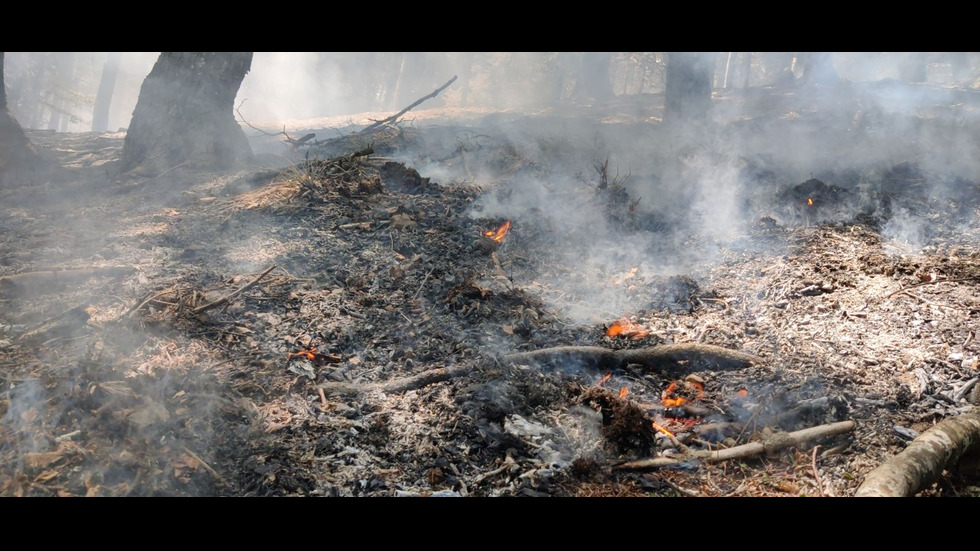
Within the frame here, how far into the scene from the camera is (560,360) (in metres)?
4.81

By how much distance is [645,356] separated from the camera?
488cm

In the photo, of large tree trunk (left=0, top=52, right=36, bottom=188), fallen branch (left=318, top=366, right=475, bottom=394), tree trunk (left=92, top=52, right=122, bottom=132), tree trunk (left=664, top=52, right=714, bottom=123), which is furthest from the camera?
tree trunk (left=92, top=52, right=122, bottom=132)

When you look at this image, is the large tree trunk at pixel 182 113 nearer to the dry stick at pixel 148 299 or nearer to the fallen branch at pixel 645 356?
the dry stick at pixel 148 299

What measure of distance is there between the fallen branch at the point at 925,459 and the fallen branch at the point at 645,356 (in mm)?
1436

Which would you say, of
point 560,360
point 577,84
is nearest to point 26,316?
point 560,360

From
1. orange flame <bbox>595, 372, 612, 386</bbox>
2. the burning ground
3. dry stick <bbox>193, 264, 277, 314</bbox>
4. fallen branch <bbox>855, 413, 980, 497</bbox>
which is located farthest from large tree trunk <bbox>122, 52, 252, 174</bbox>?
fallen branch <bbox>855, 413, 980, 497</bbox>

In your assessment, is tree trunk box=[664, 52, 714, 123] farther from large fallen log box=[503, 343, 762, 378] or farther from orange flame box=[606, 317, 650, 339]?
large fallen log box=[503, 343, 762, 378]

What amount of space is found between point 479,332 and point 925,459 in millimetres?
3449

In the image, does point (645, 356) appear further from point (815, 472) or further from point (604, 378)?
point (815, 472)

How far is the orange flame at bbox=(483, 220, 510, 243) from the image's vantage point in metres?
7.27

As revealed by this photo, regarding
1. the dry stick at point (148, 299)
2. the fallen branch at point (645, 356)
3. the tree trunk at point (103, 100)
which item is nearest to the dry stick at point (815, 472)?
the fallen branch at point (645, 356)

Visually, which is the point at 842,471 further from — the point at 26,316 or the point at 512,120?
the point at 512,120

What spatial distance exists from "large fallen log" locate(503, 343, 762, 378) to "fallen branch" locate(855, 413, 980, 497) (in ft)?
4.72

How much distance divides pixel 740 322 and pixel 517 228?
3334 mm
